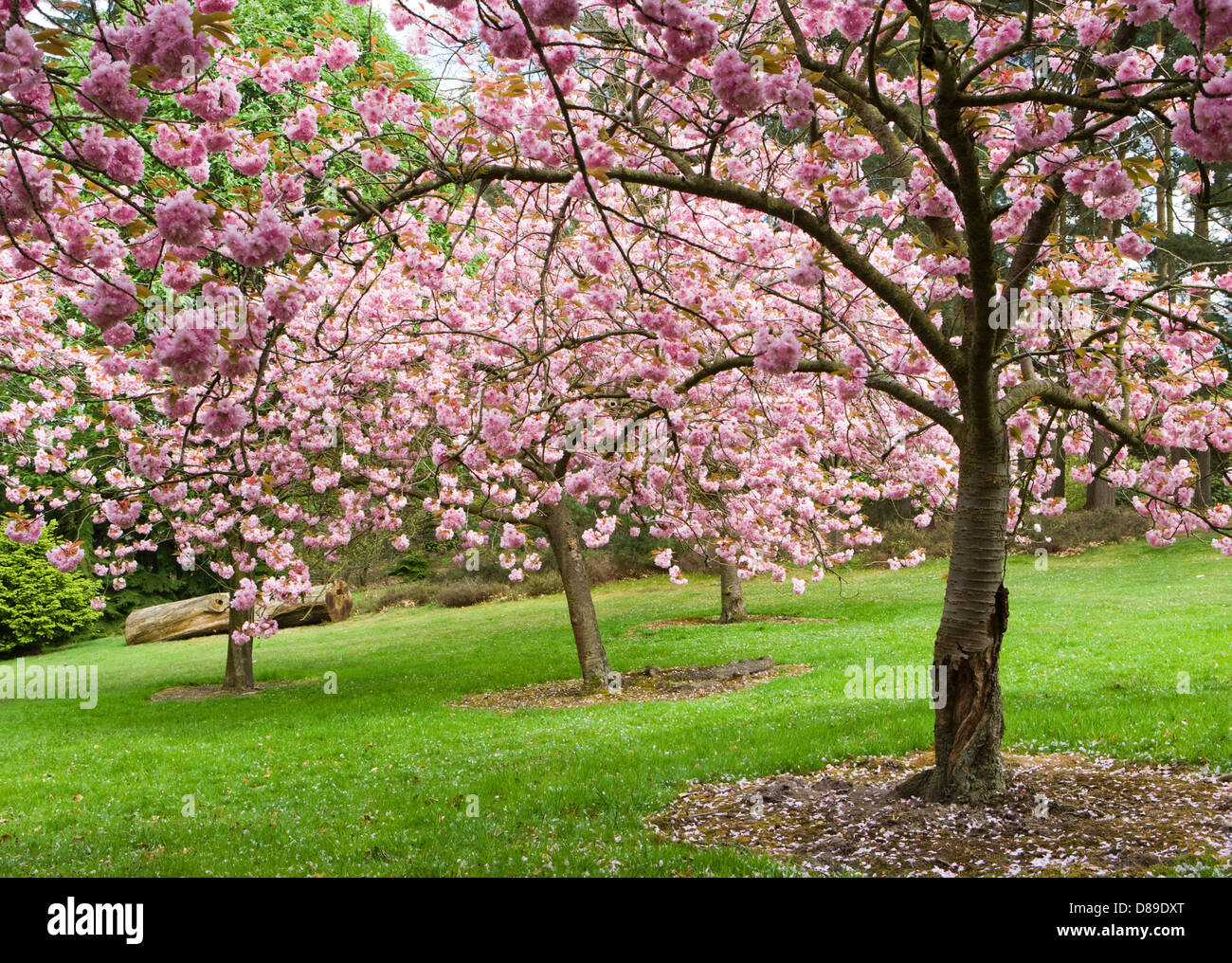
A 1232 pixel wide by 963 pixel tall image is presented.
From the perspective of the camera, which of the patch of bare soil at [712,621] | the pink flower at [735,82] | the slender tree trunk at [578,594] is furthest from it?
the patch of bare soil at [712,621]

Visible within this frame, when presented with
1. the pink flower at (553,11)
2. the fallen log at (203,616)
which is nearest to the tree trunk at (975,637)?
the pink flower at (553,11)

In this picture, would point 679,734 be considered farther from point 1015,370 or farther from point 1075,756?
point 1015,370

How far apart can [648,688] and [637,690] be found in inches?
6.6

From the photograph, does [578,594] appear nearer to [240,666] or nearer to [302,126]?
[240,666]

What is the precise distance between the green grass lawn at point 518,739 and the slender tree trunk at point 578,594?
158 cm

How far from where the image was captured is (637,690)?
1140cm

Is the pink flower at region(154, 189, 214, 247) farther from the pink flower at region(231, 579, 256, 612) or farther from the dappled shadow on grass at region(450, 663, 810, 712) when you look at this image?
the pink flower at region(231, 579, 256, 612)

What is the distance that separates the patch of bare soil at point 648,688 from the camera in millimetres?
10898

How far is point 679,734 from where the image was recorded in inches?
315

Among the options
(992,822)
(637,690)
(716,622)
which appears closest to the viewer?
(992,822)

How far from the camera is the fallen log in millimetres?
Result: 23047

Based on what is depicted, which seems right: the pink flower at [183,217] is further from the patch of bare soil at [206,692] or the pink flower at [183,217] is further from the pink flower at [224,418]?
the patch of bare soil at [206,692]

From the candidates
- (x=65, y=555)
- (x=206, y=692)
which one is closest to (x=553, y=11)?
(x=65, y=555)

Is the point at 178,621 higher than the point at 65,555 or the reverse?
the reverse
